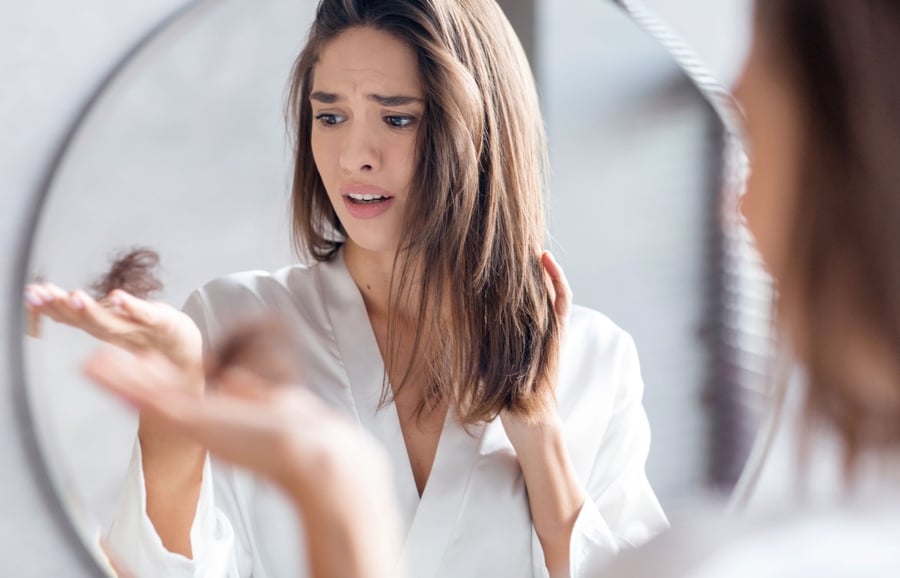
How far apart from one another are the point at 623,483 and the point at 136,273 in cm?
34

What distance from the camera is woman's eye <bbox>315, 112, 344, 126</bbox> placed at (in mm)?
522

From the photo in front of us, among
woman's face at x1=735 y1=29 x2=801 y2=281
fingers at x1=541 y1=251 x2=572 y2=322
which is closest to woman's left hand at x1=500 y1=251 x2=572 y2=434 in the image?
fingers at x1=541 y1=251 x2=572 y2=322

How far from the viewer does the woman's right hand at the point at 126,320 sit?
20.8 inches

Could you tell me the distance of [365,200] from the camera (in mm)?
539

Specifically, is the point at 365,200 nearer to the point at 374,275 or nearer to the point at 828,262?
the point at 374,275

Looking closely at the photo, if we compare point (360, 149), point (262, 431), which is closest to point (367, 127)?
point (360, 149)

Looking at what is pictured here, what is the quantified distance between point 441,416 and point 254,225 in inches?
6.6

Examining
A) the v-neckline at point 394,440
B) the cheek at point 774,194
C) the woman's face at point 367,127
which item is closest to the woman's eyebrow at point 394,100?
the woman's face at point 367,127

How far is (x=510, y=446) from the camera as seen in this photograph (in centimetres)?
58

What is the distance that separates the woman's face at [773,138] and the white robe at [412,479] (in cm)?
22

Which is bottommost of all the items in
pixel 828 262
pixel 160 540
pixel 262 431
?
pixel 160 540

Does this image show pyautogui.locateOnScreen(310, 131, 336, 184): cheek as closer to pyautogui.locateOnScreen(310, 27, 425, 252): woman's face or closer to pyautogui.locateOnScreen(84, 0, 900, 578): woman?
pyautogui.locateOnScreen(310, 27, 425, 252): woman's face

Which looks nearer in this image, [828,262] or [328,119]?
[828,262]

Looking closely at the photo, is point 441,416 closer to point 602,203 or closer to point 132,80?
point 602,203
